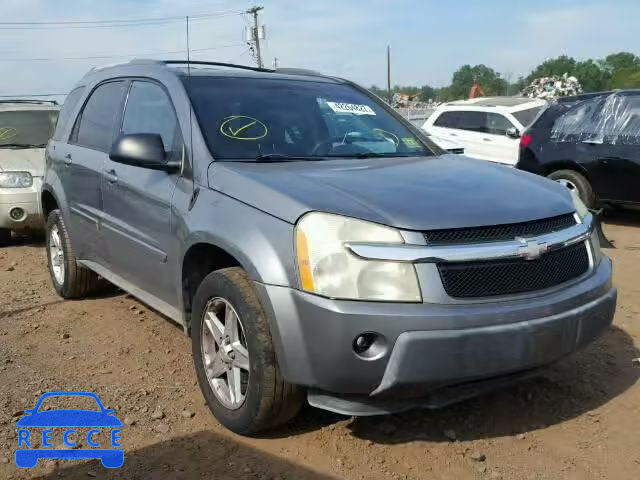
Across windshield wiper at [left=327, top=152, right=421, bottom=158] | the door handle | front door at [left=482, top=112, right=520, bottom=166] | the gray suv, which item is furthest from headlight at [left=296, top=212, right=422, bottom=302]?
front door at [left=482, top=112, right=520, bottom=166]

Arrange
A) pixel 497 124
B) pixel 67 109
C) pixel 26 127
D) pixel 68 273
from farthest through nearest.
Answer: pixel 497 124 < pixel 26 127 < pixel 67 109 < pixel 68 273

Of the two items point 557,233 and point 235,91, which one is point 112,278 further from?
point 557,233

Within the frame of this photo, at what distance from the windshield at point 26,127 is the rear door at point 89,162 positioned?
366cm

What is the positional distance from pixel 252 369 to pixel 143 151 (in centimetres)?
133

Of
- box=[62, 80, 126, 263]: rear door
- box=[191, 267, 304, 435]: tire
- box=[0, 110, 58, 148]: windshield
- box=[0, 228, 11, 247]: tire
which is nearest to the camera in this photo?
box=[191, 267, 304, 435]: tire

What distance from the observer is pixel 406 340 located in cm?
254

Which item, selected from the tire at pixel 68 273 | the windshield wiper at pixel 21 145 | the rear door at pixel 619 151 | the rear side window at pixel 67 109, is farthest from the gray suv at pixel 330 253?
the rear door at pixel 619 151

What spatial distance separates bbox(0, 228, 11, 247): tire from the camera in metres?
7.94

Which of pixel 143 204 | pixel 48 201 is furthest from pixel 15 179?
pixel 143 204

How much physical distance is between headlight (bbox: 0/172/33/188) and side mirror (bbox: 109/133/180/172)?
4755 mm

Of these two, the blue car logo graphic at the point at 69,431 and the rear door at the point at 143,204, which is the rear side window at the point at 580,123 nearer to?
the rear door at the point at 143,204

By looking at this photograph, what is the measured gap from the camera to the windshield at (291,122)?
3.54m

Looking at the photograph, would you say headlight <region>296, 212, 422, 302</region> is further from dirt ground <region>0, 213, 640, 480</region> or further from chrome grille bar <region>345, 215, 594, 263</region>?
dirt ground <region>0, 213, 640, 480</region>

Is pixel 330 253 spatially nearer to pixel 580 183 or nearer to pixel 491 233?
pixel 491 233
